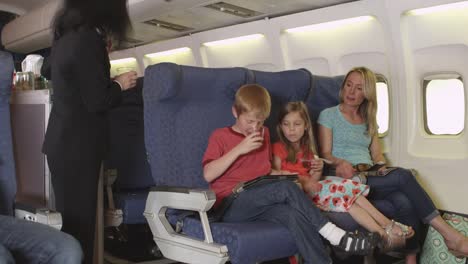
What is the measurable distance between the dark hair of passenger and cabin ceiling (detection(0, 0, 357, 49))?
57.6 inches

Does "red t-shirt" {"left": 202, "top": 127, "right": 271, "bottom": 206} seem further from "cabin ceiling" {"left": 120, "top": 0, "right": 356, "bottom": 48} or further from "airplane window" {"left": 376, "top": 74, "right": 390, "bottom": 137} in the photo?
"airplane window" {"left": 376, "top": 74, "right": 390, "bottom": 137}

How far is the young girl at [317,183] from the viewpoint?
3.43m

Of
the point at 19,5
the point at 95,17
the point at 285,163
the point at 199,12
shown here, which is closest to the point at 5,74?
the point at 95,17

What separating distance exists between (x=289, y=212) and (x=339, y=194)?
0.58 meters

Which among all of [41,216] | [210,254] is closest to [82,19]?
[41,216]

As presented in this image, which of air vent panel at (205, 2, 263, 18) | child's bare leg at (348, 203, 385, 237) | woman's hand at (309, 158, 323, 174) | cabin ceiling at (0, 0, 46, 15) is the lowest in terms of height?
child's bare leg at (348, 203, 385, 237)

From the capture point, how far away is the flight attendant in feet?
9.69

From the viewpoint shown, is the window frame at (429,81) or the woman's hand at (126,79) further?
the window frame at (429,81)

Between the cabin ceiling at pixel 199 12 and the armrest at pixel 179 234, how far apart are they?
167cm

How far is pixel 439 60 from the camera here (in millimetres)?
4504

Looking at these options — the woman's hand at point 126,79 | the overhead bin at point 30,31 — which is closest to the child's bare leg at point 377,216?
the woman's hand at point 126,79

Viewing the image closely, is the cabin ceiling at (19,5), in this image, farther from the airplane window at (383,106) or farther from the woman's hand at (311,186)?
the woman's hand at (311,186)

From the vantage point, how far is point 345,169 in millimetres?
3961

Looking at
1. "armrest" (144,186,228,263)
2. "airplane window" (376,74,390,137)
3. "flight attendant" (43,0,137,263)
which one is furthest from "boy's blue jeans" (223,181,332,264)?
"airplane window" (376,74,390,137)
